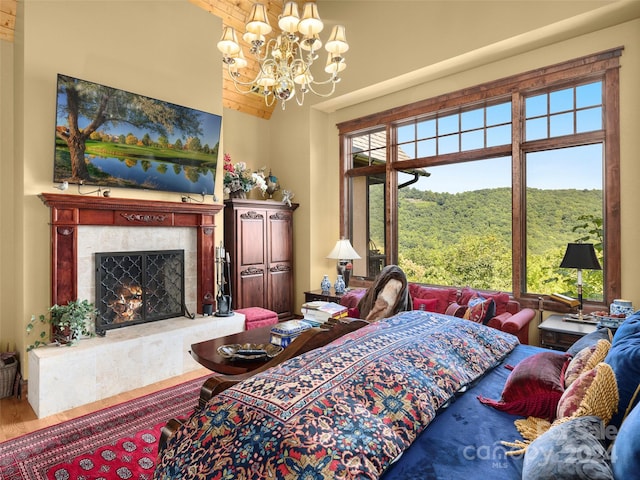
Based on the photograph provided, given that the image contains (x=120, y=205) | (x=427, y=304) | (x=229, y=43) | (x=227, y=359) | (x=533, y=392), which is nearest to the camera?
(x=533, y=392)

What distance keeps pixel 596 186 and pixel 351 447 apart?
12.2ft

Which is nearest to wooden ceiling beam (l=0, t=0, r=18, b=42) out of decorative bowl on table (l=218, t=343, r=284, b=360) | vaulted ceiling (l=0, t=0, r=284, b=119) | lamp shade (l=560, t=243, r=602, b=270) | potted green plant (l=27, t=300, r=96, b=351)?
vaulted ceiling (l=0, t=0, r=284, b=119)

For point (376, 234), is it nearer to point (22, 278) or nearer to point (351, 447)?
point (22, 278)

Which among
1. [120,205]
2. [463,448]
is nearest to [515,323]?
[463,448]

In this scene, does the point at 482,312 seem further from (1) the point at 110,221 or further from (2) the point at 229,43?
(1) the point at 110,221

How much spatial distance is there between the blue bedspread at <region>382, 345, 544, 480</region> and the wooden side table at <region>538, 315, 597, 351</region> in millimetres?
1913

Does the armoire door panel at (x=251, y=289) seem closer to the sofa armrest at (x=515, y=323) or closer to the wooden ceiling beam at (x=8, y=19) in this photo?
the sofa armrest at (x=515, y=323)

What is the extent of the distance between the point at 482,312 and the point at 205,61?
402 cm

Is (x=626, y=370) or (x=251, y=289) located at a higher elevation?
(x=626, y=370)

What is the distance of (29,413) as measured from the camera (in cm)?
286

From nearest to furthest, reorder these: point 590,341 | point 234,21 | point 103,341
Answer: point 590,341 < point 103,341 < point 234,21

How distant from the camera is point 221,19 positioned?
442 centimetres

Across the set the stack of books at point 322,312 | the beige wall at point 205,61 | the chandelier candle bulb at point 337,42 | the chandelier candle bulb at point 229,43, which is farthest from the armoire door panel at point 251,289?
the chandelier candle bulb at point 337,42

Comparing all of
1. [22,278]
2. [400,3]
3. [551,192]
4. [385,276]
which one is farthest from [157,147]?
[551,192]
